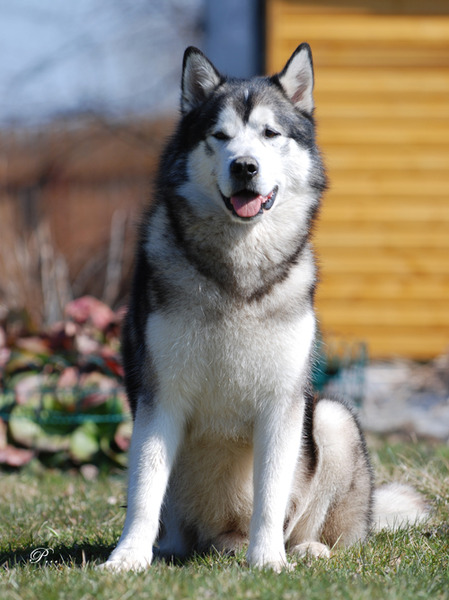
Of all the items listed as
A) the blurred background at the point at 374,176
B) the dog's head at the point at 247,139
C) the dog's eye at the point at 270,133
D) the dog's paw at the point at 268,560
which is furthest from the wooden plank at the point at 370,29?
the dog's paw at the point at 268,560

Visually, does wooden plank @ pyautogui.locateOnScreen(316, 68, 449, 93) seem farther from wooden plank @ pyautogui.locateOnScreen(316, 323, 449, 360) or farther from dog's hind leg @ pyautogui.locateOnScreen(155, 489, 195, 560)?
dog's hind leg @ pyautogui.locateOnScreen(155, 489, 195, 560)

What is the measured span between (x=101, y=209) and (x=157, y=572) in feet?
26.9

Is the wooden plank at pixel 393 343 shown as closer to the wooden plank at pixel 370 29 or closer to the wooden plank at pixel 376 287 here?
the wooden plank at pixel 376 287

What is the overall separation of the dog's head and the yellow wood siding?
5100 millimetres

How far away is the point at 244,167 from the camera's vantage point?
270 centimetres

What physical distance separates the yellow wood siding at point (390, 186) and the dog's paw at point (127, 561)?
5.72m

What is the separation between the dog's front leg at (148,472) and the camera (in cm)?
263

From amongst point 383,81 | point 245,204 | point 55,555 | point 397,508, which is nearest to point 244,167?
point 245,204

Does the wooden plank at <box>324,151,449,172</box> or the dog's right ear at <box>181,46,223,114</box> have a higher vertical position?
the dog's right ear at <box>181,46,223,114</box>

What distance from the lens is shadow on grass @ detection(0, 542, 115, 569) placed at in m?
2.75

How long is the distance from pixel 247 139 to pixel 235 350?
30.7 inches

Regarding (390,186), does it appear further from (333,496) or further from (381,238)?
(333,496)

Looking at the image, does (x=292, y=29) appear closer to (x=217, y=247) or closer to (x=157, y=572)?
(x=217, y=247)

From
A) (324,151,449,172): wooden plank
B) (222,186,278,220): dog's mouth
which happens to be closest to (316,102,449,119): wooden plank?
(324,151,449,172): wooden plank
